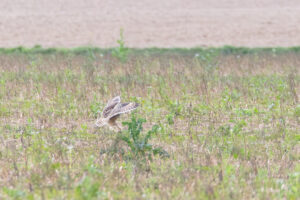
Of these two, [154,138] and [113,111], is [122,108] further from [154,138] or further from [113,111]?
[154,138]

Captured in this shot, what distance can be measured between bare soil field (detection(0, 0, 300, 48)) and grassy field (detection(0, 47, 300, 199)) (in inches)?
785

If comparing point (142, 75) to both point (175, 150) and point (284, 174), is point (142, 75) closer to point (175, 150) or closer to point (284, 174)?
point (175, 150)

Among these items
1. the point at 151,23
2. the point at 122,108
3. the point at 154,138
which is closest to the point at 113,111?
the point at 122,108

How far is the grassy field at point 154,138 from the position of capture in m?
5.18

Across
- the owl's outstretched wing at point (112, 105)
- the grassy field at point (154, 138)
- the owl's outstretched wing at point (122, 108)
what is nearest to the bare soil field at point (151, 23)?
the grassy field at point (154, 138)

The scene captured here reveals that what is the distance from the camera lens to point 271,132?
778 centimetres

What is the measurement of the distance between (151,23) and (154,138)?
31753 millimetres

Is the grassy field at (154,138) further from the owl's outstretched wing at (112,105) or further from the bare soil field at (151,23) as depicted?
the bare soil field at (151,23)

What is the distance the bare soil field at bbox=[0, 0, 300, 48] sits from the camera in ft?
110

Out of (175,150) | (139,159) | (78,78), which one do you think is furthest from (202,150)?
(78,78)

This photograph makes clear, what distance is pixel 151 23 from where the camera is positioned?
38750mm

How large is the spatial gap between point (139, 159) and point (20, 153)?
141 centimetres

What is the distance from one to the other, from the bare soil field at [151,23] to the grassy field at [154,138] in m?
19.9

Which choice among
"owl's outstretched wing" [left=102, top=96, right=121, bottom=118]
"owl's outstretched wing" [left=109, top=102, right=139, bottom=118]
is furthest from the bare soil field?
"owl's outstretched wing" [left=109, top=102, right=139, bottom=118]
